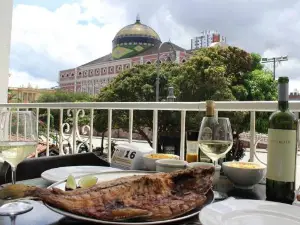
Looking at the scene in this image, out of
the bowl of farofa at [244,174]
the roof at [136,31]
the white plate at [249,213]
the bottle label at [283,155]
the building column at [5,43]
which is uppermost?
the roof at [136,31]

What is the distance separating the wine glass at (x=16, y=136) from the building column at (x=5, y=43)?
2.66m

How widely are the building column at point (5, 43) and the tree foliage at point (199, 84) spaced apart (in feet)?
30.4

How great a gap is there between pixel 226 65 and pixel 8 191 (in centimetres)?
1433

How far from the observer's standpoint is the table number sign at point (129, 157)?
0.98 meters

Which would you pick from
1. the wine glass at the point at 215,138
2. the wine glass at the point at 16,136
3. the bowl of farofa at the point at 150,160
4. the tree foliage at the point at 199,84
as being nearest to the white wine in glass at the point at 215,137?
the wine glass at the point at 215,138

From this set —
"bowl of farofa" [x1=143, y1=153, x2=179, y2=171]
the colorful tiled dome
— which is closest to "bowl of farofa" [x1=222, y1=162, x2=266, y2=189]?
"bowl of farofa" [x1=143, y1=153, x2=179, y2=171]

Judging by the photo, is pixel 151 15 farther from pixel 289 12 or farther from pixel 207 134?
pixel 207 134

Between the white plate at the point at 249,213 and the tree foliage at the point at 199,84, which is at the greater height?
the tree foliage at the point at 199,84

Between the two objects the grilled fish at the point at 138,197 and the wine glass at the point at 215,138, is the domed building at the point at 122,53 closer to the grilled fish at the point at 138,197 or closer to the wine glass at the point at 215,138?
Answer: the wine glass at the point at 215,138

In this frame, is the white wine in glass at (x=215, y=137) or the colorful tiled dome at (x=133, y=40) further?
the colorful tiled dome at (x=133, y=40)

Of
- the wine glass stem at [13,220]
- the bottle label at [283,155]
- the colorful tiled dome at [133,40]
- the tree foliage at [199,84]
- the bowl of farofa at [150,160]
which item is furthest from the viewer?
the colorful tiled dome at [133,40]

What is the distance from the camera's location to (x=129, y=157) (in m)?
0.99

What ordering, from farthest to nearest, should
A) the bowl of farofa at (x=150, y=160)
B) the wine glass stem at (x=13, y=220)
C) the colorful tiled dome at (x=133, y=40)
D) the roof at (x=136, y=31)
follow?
the roof at (x=136, y=31), the colorful tiled dome at (x=133, y=40), the bowl of farofa at (x=150, y=160), the wine glass stem at (x=13, y=220)

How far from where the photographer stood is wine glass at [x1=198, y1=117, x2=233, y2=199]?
0.82 metres
